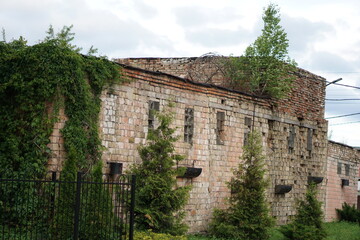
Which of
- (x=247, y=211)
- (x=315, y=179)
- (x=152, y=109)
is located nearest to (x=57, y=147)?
(x=152, y=109)

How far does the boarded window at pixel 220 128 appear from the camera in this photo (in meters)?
20.8

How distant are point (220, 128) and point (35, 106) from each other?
26.8 ft

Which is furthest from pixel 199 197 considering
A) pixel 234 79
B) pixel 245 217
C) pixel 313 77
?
pixel 313 77

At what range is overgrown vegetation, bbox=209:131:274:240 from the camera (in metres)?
19.0

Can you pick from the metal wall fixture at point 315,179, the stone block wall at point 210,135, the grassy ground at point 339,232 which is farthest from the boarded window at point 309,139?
the grassy ground at point 339,232

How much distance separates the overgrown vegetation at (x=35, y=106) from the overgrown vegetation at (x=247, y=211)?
5.77 m

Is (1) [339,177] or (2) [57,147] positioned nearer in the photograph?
(2) [57,147]

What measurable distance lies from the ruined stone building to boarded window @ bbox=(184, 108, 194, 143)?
3 cm

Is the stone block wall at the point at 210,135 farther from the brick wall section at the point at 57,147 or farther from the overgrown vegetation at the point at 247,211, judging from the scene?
the overgrown vegetation at the point at 247,211

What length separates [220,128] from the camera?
21.0 m

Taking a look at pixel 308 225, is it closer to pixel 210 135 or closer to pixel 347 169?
pixel 210 135

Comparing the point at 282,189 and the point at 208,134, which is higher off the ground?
the point at 208,134

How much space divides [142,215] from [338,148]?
18515mm

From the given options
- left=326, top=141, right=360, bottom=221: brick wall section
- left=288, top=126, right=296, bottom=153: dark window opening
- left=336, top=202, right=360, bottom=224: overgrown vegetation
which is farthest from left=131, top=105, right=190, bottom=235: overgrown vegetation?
left=336, top=202, right=360, bottom=224: overgrown vegetation
